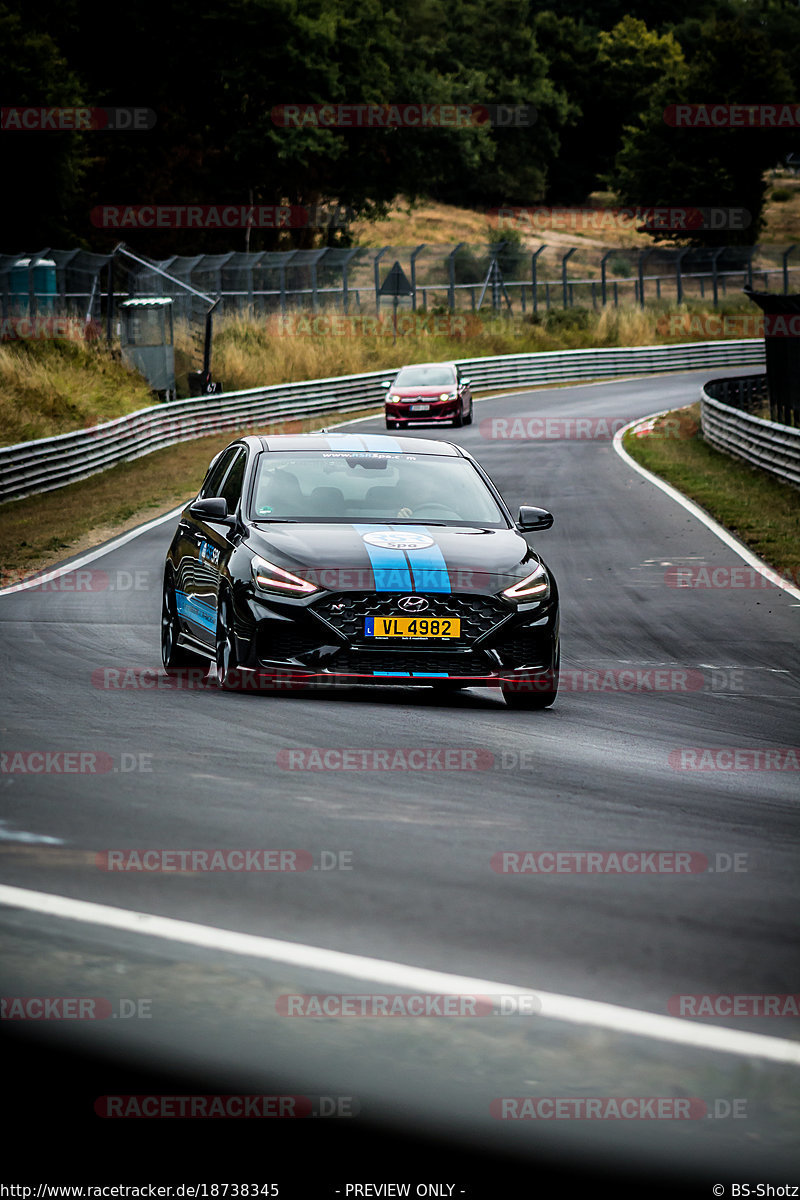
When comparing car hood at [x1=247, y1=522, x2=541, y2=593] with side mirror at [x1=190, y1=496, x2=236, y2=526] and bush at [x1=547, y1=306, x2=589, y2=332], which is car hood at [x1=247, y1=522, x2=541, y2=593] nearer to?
side mirror at [x1=190, y1=496, x2=236, y2=526]

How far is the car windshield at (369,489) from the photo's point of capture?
369 inches

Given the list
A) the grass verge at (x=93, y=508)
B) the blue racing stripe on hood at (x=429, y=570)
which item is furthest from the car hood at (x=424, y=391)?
the blue racing stripe on hood at (x=429, y=570)

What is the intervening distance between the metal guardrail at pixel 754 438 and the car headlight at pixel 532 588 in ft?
49.0

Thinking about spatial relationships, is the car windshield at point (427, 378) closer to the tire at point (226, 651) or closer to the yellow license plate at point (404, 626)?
the tire at point (226, 651)

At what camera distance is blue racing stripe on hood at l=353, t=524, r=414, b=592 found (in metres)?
8.28

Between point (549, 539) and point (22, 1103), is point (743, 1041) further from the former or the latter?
point (549, 539)

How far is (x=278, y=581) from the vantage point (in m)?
8.36

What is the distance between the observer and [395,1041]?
131 inches

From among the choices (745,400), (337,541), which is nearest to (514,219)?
(745,400)

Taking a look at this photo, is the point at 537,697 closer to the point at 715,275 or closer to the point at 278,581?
the point at 278,581

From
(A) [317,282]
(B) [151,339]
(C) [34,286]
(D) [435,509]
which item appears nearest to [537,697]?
(D) [435,509]

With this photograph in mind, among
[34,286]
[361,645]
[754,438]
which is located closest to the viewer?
[361,645]

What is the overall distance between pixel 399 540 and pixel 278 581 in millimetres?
809

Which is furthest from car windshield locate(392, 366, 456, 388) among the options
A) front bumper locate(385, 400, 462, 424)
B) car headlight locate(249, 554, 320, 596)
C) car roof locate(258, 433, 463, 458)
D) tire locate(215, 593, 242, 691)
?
car headlight locate(249, 554, 320, 596)
